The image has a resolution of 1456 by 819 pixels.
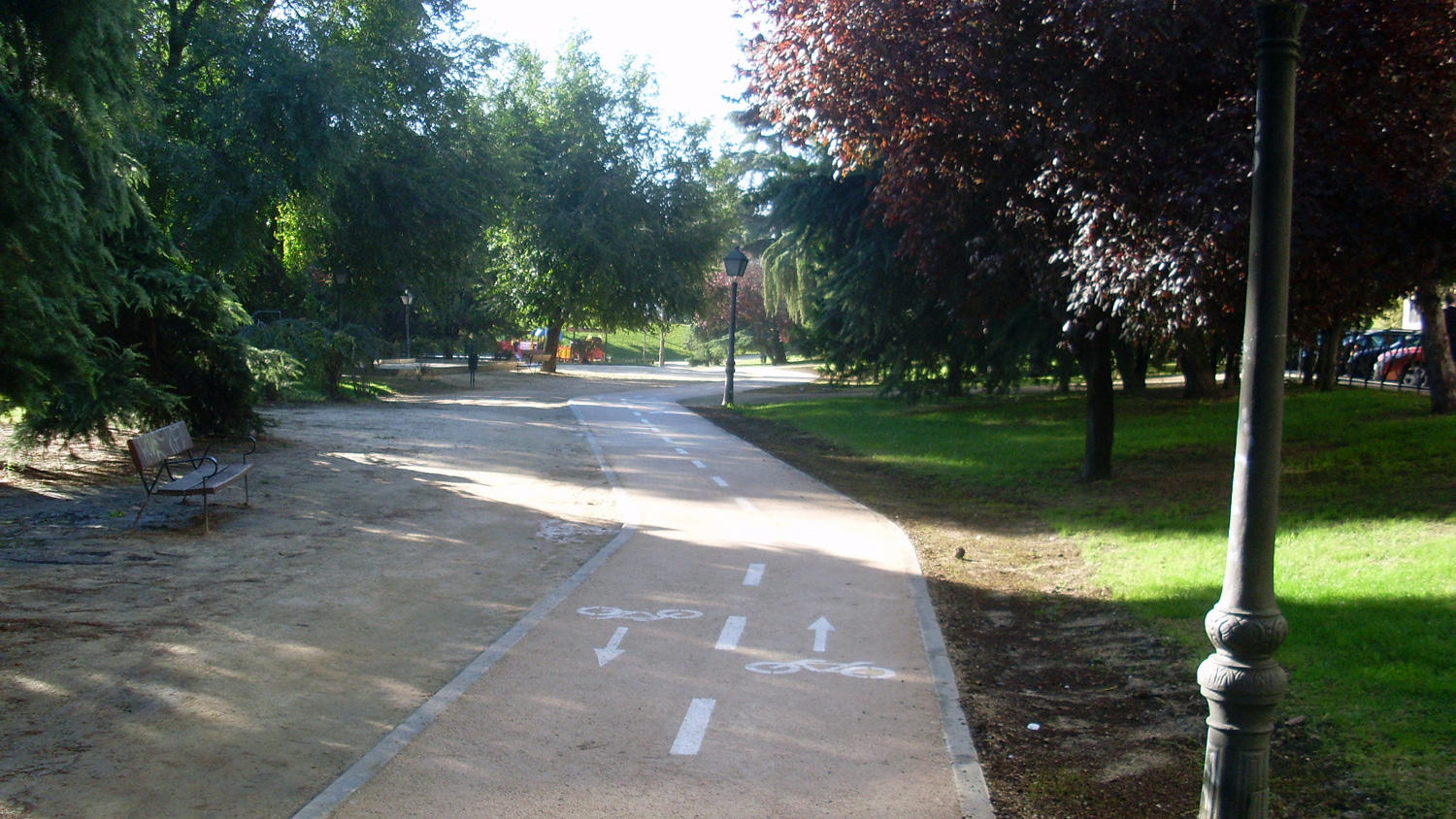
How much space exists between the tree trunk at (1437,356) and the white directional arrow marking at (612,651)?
14.7 metres

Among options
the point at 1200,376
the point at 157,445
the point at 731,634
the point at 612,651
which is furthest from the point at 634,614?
the point at 1200,376

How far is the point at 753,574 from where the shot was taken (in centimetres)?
989

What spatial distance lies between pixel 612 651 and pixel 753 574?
276cm

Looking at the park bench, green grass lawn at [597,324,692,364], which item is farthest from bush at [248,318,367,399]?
green grass lawn at [597,324,692,364]

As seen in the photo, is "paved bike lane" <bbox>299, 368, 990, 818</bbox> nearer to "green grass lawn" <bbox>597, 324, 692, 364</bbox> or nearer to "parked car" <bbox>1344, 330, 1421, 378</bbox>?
"parked car" <bbox>1344, 330, 1421, 378</bbox>

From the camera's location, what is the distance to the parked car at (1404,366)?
28.1m

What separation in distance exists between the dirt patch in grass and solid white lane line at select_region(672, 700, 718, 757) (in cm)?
149

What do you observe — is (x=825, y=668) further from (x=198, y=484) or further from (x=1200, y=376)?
(x=1200, y=376)

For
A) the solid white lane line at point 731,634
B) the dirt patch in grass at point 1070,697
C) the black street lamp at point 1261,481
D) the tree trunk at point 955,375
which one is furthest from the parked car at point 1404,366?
the black street lamp at point 1261,481

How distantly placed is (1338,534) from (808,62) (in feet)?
24.3

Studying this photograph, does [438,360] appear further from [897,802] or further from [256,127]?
[897,802]

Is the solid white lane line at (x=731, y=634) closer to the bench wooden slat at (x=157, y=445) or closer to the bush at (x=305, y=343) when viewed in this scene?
the bench wooden slat at (x=157, y=445)

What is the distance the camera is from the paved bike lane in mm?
5031

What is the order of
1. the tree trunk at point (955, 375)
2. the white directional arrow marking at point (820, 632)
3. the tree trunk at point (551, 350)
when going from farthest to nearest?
the tree trunk at point (551, 350) → the tree trunk at point (955, 375) → the white directional arrow marking at point (820, 632)
